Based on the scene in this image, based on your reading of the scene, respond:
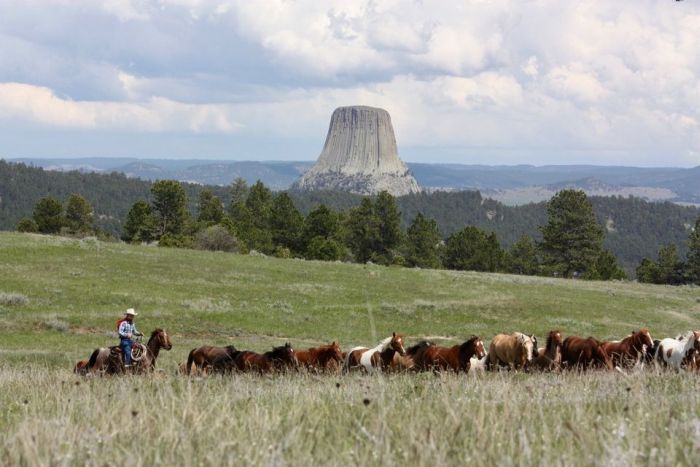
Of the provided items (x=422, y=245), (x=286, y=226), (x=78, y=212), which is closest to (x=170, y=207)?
(x=78, y=212)

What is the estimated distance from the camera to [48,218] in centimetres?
9506

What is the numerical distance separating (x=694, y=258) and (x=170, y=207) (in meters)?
65.1

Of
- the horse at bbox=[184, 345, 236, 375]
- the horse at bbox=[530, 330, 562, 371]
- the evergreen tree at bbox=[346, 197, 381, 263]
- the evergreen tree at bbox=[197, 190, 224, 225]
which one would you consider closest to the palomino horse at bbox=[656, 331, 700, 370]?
the horse at bbox=[530, 330, 562, 371]

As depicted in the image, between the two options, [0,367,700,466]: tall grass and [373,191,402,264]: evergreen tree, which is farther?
[373,191,402,264]: evergreen tree

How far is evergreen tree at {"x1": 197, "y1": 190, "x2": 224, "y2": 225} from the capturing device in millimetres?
103875

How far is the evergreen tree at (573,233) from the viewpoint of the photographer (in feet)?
282

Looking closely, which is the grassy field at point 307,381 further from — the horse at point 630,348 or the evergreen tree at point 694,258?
the evergreen tree at point 694,258

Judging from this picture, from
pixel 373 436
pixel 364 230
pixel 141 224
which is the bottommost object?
pixel 141 224

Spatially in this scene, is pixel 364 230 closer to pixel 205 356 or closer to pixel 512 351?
pixel 205 356

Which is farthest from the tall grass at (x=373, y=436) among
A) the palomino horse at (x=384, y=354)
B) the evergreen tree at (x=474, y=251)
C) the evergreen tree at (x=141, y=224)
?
the evergreen tree at (x=474, y=251)

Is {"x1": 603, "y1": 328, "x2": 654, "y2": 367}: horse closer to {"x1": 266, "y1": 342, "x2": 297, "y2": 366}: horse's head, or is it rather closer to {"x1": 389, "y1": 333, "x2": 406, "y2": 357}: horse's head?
{"x1": 389, "y1": 333, "x2": 406, "y2": 357}: horse's head

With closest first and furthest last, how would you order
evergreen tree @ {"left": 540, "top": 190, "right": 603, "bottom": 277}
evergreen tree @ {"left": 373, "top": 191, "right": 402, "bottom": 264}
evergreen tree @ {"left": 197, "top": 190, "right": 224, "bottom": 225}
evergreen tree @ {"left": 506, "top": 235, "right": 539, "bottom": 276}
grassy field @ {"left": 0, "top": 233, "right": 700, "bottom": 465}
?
grassy field @ {"left": 0, "top": 233, "right": 700, "bottom": 465}
evergreen tree @ {"left": 540, "top": 190, "right": 603, "bottom": 277}
evergreen tree @ {"left": 373, "top": 191, "right": 402, "bottom": 264}
evergreen tree @ {"left": 197, "top": 190, "right": 224, "bottom": 225}
evergreen tree @ {"left": 506, "top": 235, "right": 539, "bottom": 276}

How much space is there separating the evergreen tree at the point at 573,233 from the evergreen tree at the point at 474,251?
11.5 metres

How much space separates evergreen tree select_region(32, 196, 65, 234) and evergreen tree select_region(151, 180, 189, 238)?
13.5m
